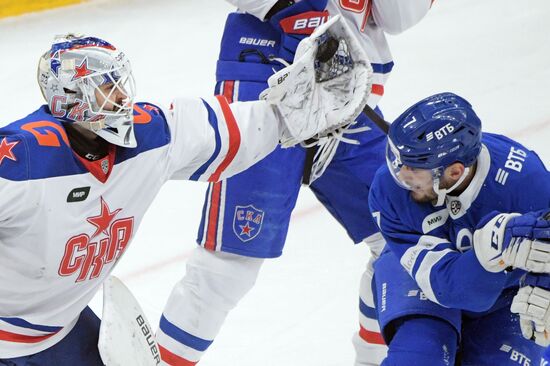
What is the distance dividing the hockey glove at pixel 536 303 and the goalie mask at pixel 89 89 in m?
0.85

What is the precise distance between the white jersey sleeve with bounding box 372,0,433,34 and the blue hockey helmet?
0.54m

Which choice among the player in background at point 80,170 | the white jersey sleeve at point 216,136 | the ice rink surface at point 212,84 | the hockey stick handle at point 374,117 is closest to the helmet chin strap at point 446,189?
the ice rink surface at point 212,84

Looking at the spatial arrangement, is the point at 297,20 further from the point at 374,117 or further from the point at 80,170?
the point at 80,170

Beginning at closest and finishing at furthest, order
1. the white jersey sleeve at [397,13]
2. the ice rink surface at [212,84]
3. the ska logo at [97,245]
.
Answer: the ska logo at [97,245] → the white jersey sleeve at [397,13] → the ice rink surface at [212,84]

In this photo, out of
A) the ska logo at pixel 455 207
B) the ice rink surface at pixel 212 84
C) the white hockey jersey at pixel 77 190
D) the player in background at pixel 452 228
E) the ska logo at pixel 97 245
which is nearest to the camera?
the white hockey jersey at pixel 77 190

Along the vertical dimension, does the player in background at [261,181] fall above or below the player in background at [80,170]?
below

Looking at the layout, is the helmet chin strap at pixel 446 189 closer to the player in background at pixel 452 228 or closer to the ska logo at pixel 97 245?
the player in background at pixel 452 228

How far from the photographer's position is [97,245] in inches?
101

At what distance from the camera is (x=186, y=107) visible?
8.82 ft

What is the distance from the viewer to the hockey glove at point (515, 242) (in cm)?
243

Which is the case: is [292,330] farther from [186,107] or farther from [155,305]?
[186,107]

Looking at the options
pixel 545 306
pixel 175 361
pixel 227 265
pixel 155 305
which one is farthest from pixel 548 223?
pixel 155 305

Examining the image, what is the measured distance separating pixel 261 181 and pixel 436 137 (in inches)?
25.1

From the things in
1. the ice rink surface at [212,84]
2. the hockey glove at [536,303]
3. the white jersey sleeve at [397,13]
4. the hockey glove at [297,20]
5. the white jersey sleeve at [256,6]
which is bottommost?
the ice rink surface at [212,84]
